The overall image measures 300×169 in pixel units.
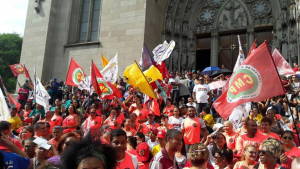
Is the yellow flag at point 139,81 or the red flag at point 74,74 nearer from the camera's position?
the yellow flag at point 139,81

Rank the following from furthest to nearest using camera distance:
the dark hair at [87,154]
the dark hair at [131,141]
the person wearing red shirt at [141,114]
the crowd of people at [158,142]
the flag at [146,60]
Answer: the flag at [146,60], the person wearing red shirt at [141,114], the dark hair at [131,141], the crowd of people at [158,142], the dark hair at [87,154]

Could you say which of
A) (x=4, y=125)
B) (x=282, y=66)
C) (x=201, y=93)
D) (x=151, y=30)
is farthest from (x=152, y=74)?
(x=151, y=30)

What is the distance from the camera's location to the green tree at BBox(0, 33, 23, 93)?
40594 mm

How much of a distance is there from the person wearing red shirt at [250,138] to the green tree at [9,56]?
139 ft

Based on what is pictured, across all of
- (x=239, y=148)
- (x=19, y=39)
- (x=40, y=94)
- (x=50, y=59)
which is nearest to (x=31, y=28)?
(x=50, y=59)

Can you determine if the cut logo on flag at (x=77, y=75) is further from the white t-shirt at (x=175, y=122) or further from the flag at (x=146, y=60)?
the white t-shirt at (x=175, y=122)

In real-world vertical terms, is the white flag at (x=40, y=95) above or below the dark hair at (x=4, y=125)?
above

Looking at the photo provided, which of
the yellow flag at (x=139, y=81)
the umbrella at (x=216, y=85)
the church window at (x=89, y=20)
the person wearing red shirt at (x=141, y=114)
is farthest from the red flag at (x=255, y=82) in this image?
the church window at (x=89, y=20)

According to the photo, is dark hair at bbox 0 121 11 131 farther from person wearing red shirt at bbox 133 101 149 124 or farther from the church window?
the church window

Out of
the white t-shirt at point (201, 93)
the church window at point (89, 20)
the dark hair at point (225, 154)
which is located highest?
the church window at point (89, 20)

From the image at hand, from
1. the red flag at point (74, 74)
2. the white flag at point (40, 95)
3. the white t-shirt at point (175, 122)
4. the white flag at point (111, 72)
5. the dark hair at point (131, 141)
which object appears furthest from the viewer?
the red flag at point (74, 74)

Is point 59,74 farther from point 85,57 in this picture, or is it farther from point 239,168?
point 239,168

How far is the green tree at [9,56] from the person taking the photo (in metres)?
40.6

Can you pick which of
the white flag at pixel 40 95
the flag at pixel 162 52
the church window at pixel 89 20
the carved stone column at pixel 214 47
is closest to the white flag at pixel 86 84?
the white flag at pixel 40 95
